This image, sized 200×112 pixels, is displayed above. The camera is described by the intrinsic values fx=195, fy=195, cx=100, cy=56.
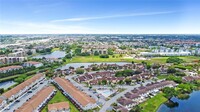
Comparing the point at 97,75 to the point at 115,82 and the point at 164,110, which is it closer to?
the point at 115,82

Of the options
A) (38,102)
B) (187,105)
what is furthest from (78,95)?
(187,105)

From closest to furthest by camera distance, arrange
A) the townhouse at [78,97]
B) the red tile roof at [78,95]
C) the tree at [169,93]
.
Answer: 1. the townhouse at [78,97]
2. the red tile roof at [78,95]
3. the tree at [169,93]

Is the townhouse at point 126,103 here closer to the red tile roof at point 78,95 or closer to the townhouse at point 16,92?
the red tile roof at point 78,95

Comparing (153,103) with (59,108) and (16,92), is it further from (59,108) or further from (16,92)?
(16,92)

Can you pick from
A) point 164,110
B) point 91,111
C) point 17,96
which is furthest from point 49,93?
point 164,110

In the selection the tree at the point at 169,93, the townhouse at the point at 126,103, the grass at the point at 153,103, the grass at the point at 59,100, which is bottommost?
the grass at the point at 59,100

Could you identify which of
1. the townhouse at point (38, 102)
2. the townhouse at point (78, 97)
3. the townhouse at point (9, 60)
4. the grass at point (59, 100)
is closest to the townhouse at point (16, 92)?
the townhouse at point (38, 102)
